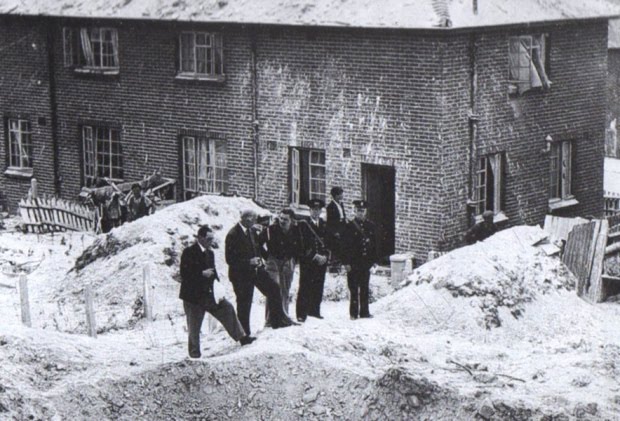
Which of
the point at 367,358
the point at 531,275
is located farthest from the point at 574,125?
the point at 367,358

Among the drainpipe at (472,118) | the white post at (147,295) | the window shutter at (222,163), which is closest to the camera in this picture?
the white post at (147,295)

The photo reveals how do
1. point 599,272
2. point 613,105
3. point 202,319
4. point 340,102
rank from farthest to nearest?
point 613,105, point 340,102, point 599,272, point 202,319

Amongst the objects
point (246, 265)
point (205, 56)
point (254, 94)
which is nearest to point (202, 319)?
point (246, 265)

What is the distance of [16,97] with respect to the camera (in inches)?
1252

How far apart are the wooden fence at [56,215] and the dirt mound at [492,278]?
10.6 meters

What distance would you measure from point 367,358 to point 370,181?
941cm

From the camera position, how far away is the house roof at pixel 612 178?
33.3 m

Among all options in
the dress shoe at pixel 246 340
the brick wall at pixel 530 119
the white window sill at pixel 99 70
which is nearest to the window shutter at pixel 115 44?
the white window sill at pixel 99 70

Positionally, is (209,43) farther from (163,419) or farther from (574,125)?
(163,419)

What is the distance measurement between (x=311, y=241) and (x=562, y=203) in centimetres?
1094

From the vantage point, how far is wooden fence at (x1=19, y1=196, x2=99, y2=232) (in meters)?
28.6

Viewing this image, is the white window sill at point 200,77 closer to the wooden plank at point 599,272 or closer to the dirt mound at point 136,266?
the dirt mound at point 136,266

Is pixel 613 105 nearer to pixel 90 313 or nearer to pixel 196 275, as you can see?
pixel 90 313

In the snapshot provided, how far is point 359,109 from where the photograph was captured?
24.9m
